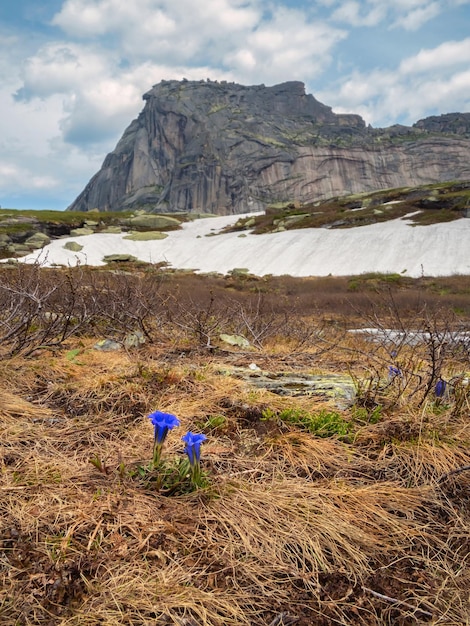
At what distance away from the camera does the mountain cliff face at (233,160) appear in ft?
365

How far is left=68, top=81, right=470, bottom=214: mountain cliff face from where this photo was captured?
111 meters

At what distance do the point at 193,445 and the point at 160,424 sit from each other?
7.5 inches

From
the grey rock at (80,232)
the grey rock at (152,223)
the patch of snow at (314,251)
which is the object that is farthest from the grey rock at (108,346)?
the grey rock at (152,223)

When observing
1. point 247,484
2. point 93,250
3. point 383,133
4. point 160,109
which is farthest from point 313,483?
point 383,133

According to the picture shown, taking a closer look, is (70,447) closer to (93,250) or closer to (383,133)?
(93,250)

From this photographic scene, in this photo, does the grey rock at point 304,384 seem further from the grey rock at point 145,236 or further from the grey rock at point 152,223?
the grey rock at point 152,223

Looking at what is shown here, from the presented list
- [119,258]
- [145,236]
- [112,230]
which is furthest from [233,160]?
[119,258]

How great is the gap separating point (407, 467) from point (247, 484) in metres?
0.98

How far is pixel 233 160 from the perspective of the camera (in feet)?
383

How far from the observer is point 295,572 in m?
1.63

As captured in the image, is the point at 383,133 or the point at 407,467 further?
the point at 383,133

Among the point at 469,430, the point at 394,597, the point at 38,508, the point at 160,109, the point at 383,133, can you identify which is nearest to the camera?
the point at 394,597

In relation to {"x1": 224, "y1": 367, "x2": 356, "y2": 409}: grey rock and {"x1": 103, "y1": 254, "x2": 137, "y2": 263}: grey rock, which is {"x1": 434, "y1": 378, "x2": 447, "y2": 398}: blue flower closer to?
{"x1": 224, "y1": 367, "x2": 356, "y2": 409}: grey rock

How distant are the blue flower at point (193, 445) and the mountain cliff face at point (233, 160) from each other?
11025 centimetres
